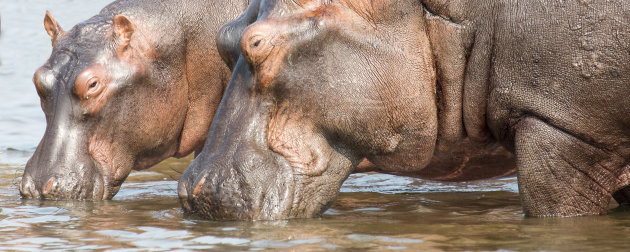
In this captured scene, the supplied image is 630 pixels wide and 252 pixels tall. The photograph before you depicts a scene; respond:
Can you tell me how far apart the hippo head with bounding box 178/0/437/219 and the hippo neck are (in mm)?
113

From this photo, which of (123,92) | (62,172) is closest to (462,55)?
(123,92)

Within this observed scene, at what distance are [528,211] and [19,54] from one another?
11734 mm

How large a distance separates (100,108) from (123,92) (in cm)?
18

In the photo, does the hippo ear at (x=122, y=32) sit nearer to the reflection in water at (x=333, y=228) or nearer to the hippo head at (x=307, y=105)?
the reflection in water at (x=333, y=228)

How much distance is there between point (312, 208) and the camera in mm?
4648

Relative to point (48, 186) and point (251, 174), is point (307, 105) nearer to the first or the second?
point (251, 174)

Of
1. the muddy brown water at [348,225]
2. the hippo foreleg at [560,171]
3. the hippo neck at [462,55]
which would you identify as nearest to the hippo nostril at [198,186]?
the muddy brown water at [348,225]

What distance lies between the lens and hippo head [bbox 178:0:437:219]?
4.54m

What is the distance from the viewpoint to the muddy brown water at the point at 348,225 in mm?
4004

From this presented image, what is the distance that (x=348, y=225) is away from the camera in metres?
4.57

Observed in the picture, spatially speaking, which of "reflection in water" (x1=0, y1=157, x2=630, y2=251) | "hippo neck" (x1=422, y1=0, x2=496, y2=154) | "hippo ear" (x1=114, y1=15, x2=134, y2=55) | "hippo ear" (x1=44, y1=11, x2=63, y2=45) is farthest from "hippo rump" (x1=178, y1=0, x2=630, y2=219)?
"hippo ear" (x1=44, y1=11, x2=63, y2=45)

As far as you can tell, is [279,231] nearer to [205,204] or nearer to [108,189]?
[205,204]

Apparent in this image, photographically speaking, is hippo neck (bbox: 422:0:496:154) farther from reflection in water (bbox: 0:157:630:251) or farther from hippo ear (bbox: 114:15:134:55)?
hippo ear (bbox: 114:15:134:55)

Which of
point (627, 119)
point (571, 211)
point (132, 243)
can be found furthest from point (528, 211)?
point (132, 243)
